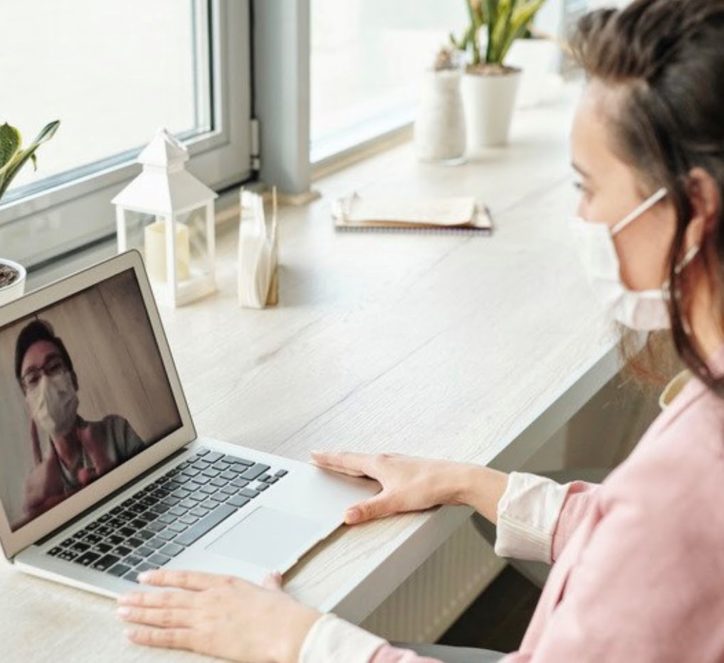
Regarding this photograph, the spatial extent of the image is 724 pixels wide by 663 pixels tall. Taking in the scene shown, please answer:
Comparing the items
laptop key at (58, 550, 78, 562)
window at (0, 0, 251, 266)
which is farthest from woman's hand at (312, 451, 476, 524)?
window at (0, 0, 251, 266)

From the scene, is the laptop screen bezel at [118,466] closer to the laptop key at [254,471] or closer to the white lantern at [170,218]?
the laptop key at [254,471]

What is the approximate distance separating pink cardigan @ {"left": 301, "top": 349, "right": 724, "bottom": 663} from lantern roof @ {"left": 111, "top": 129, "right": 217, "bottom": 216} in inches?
34.8

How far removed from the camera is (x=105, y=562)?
47.0 inches

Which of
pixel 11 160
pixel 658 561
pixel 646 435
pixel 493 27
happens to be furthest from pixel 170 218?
pixel 493 27

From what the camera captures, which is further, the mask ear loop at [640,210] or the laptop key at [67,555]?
the laptop key at [67,555]

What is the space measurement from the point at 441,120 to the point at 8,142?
3.60ft

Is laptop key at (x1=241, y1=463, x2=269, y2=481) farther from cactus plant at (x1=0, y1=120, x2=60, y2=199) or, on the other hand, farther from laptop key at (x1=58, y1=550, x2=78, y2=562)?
cactus plant at (x1=0, y1=120, x2=60, y2=199)

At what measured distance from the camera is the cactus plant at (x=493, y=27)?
2.60 metres

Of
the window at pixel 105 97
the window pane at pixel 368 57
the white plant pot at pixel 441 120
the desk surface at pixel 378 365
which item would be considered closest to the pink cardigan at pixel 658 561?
the desk surface at pixel 378 365

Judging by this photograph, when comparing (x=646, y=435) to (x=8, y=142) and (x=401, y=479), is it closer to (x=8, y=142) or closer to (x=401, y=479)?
(x=401, y=479)

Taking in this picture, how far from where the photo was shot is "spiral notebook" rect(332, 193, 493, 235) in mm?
2137

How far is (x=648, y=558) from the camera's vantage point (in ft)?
3.19

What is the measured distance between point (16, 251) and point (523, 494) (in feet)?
2.59

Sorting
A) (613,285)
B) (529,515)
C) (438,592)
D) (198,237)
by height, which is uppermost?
(613,285)
